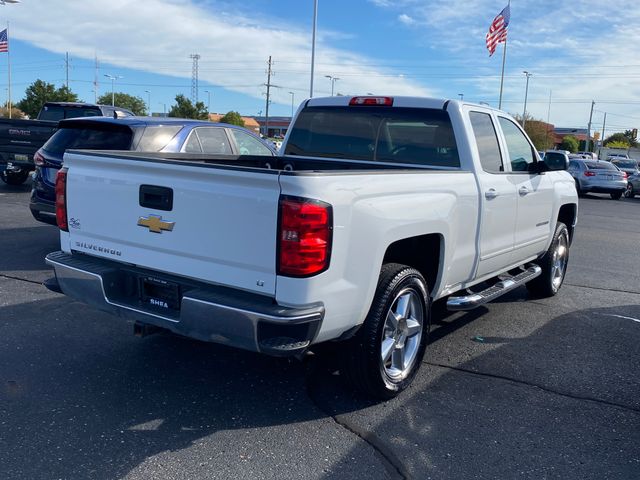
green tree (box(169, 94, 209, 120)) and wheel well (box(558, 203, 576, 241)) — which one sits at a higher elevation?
green tree (box(169, 94, 209, 120))

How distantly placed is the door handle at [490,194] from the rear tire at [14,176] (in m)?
12.5

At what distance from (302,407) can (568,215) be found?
189 inches

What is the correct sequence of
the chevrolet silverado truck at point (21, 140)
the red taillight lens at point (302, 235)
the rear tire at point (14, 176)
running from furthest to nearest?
1. the rear tire at point (14, 176)
2. the chevrolet silverado truck at point (21, 140)
3. the red taillight lens at point (302, 235)

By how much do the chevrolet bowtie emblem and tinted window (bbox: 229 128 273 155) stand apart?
18.4 ft

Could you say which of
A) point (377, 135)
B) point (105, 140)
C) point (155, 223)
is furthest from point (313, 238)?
point (105, 140)

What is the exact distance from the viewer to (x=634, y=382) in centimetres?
457

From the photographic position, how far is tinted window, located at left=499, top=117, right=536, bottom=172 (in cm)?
575

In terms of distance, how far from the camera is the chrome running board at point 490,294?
4.74 m

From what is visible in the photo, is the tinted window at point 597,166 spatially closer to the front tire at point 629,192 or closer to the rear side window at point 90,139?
the front tire at point 629,192

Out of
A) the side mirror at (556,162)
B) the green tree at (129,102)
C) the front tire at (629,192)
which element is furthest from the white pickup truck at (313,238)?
the green tree at (129,102)

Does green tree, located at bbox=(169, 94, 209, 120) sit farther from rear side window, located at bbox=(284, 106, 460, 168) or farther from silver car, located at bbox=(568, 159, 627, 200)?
rear side window, located at bbox=(284, 106, 460, 168)

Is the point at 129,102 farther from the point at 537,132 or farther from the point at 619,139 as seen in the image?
the point at 619,139

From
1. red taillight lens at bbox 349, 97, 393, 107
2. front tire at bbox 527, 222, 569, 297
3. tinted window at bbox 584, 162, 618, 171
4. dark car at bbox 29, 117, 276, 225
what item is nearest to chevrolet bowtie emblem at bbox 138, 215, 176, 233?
red taillight lens at bbox 349, 97, 393, 107

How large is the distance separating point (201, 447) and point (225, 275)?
3.12ft
